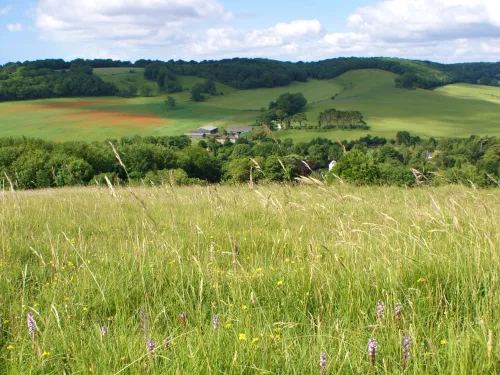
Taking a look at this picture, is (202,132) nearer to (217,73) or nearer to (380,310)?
(217,73)

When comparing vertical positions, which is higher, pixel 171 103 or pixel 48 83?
pixel 48 83

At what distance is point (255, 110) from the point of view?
97.4 metres

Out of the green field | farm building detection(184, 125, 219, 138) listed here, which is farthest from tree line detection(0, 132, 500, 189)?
the green field

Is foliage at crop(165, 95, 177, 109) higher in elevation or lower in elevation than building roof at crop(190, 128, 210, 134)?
higher

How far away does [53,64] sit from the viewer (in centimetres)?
12112

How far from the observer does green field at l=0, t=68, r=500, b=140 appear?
243ft

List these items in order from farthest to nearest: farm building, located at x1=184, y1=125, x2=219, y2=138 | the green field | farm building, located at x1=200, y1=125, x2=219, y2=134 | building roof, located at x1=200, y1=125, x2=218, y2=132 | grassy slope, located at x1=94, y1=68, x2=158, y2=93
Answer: grassy slope, located at x1=94, y1=68, x2=158, y2=93, building roof, located at x1=200, y1=125, x2=218, y2=132, farm building, located at x1=200, y1=125, x2=219, y2=134, the green field, farm building, located at x1=184, y1=125, x2=219, y2=138

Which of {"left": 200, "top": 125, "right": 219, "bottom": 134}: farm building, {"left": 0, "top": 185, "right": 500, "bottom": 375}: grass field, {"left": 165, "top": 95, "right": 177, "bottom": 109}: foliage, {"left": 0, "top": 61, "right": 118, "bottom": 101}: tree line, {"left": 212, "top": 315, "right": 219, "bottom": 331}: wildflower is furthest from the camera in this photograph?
{"left": 165, "top": 95, "right": 177, "bottom": 109}: foliage

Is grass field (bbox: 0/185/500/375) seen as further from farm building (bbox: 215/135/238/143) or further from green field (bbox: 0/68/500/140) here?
farm building (bbox: 215/135/238/143)

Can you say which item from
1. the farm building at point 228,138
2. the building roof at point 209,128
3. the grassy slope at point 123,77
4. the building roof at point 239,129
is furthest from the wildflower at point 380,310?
the grassy slope at point 123,77

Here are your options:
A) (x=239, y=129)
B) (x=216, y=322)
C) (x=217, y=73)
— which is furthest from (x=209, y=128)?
(x=216, y=322)

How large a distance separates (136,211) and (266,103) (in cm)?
10144

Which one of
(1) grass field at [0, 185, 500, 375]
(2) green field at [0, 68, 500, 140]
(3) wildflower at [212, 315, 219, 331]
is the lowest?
(1) grass field at [0, 185, 500, 375]

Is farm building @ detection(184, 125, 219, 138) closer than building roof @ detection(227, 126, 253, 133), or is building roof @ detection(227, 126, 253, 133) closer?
farm building @ detection(184, 125, 219, 138)
